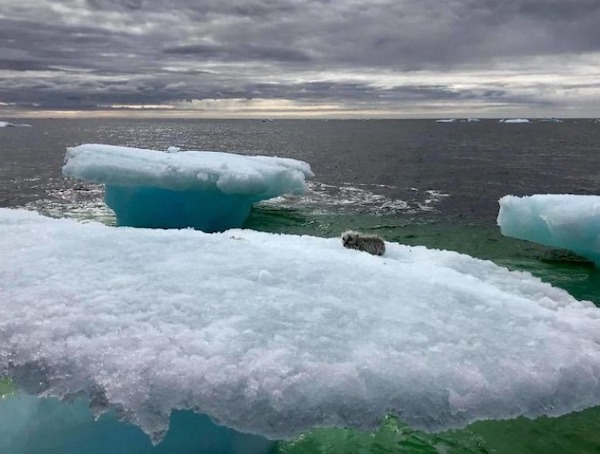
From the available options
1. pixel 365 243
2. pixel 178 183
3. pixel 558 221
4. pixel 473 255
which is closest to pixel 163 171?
pixel 178 183

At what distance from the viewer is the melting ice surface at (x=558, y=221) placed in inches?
516

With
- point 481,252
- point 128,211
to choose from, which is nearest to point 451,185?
point 481,252

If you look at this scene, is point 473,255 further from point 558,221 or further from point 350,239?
point 350,239

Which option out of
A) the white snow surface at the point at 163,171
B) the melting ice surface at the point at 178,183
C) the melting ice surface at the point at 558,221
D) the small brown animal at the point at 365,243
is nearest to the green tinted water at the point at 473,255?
the melting ice surface at the point at 558,221

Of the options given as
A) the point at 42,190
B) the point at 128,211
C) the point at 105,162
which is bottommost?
the point at 42,190

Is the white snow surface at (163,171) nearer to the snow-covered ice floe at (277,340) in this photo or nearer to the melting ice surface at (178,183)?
the melting ice surface at (178,183)

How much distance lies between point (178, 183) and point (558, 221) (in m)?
9.94

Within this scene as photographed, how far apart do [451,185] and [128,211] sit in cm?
2138

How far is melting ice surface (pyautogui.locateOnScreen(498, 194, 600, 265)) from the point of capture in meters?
13.1

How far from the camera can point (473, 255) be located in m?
15.9

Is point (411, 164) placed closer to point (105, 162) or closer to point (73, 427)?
point (105, 162)

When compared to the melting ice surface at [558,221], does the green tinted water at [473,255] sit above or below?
below

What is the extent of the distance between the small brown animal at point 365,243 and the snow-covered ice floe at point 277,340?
6.64 ft

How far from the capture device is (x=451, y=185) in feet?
110
